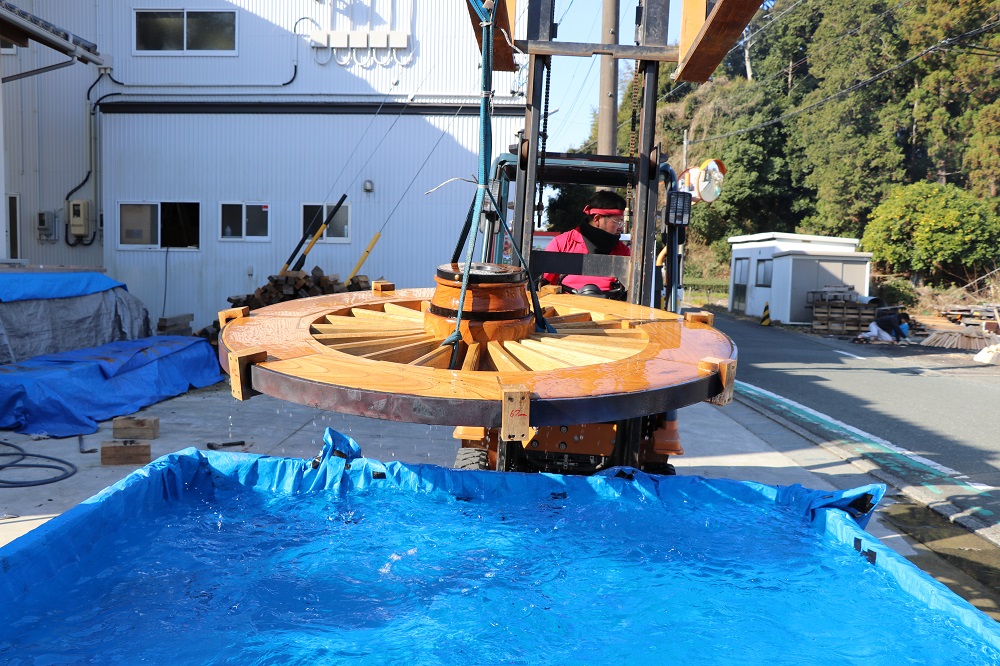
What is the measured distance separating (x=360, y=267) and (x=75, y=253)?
5646 mm

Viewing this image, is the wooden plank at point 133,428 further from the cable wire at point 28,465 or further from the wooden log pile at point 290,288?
the wooden log pile at point 290,288

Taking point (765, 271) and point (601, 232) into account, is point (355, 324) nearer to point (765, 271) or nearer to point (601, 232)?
point (601, 232)

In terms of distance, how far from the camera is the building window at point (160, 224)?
43.6 ft

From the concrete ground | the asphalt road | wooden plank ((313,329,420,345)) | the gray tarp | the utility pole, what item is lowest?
the concrete ground

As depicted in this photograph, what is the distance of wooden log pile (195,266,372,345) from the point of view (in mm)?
11422

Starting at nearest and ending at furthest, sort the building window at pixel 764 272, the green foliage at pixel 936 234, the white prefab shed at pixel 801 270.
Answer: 1. the white prefab shed at pixel 801 270
2. the building window at pixel 764 272
3. the green foliage at pixel 936 234

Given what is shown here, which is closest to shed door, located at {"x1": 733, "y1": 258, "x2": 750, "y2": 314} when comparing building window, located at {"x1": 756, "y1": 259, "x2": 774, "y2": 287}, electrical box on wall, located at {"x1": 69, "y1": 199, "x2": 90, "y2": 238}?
building window, located at {"x1": 756, "y1": 259, "x2": 774, "y2": 287}

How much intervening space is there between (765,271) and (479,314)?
22197mm

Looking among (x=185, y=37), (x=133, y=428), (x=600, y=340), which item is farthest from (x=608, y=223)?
(x=185, y=37)

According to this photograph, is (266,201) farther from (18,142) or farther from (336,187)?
(18,142)

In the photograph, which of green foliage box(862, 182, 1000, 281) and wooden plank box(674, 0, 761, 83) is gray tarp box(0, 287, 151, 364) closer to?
wooden plank box(674, 0, 761, 83)

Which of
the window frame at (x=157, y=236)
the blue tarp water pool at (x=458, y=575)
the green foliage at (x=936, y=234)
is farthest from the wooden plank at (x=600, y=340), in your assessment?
the green foliage at (x=936, y=234)

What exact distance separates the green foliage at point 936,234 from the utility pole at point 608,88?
17478 mm

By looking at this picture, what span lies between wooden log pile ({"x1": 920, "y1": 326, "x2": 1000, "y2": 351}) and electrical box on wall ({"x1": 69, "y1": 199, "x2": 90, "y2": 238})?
18.7 metres
